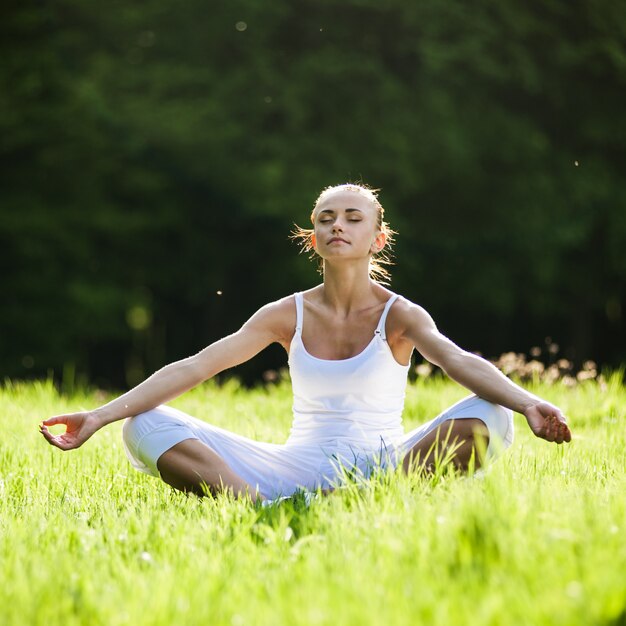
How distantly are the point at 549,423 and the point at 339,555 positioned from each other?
1.11m

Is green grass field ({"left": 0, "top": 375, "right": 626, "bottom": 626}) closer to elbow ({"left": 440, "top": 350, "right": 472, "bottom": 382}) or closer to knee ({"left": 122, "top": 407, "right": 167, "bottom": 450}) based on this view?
knee ({"left": 122, "top": 407, "right": 167, "bottom": 450})

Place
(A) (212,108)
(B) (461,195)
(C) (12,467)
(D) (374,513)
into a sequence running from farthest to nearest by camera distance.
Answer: (B) (461,195), (A) (212,108), (C) (12,467), (D) (374,513)

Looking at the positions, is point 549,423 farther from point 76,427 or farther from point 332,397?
point 76,427

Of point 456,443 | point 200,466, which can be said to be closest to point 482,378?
point 456,443

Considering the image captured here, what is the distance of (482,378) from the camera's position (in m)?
3.73

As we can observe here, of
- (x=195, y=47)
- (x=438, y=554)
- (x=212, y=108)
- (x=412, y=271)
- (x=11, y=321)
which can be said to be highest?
(x=195, y=47)

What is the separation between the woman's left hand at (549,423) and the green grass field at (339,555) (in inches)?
7.0

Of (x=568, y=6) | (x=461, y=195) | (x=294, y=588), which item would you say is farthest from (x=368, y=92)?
(x=294, y=588)

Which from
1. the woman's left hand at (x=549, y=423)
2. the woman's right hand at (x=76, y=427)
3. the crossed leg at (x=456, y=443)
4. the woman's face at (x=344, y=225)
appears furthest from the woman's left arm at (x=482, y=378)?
the woman's right hand at (x=76, y=427)

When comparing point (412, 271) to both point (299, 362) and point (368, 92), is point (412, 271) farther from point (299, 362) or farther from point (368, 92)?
point (299, 362)

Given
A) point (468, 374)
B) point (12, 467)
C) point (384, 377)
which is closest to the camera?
point (468, 374)

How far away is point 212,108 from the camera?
14.1 m

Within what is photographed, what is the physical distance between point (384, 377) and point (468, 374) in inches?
16.1

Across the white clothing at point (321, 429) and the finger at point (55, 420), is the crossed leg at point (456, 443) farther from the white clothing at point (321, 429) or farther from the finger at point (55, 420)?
the finger at point (55, 420)
